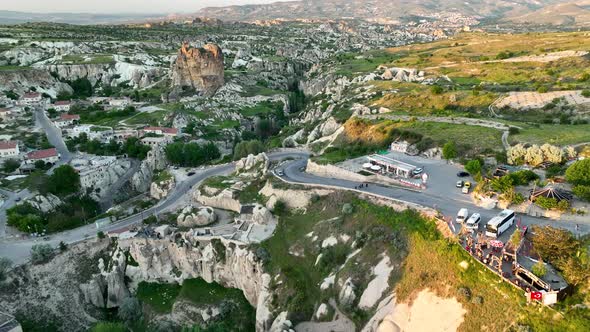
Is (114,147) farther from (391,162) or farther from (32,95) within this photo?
(391,162)

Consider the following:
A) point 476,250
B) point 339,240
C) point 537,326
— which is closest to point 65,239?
point 339,240

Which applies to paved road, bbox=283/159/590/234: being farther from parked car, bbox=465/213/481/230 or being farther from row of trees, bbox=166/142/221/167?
row of trees, bbox=166/142/221/167

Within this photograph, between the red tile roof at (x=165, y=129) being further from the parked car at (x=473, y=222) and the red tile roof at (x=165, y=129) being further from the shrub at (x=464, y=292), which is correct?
the shrub at (x=464, y=292)

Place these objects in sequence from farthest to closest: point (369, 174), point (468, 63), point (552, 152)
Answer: point (468, 63) < point (369, 174) < point (552, 152)

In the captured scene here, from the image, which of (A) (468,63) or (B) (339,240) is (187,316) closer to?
(B) (339,240)

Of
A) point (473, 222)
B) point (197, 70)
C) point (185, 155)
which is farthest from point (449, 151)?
point (197, 70)

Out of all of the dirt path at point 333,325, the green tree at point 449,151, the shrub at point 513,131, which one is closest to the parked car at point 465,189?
the green tree at point 449,151

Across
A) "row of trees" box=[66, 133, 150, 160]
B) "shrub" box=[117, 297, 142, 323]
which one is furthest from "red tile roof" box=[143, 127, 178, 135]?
"shrub" box=[117, 297, 142, 323]
